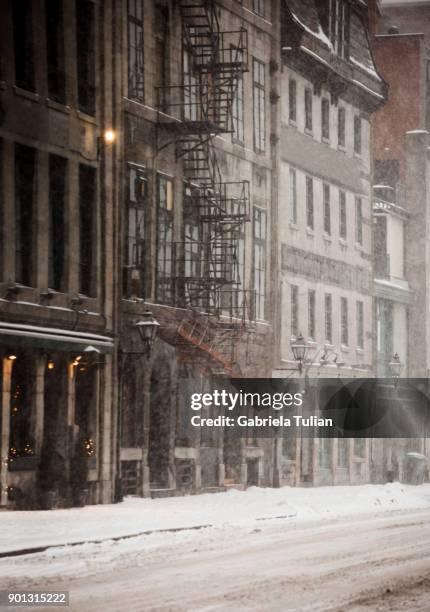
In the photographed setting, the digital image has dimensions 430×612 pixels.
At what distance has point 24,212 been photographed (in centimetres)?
1825

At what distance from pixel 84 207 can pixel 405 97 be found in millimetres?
3849

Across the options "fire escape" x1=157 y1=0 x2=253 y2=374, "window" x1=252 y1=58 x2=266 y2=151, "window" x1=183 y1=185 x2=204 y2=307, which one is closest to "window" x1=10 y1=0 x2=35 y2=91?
"fire escape" x1=157 y1=0 x2=253 y2=374

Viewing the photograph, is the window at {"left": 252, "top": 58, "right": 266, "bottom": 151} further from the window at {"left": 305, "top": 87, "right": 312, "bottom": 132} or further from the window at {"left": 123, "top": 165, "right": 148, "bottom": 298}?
the window at {"left": 123, "top": 165, "right": 148, "bottom": 298}

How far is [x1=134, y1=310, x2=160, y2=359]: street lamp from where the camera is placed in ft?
64.2

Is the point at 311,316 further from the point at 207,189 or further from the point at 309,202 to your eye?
the point at 207,189

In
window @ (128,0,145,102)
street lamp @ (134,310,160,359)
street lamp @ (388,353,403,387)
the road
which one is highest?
window @ (128,0,145,102)

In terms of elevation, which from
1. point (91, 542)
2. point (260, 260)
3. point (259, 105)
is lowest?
point (91, 542)

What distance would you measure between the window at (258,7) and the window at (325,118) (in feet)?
4.34

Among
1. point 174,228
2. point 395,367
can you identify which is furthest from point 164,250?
point 395,367

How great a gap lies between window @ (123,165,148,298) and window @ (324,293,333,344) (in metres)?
2.02

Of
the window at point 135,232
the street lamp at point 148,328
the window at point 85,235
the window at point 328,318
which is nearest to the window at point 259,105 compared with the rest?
the window at point 135,232

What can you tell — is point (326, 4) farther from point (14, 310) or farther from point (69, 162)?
point (14, 310)

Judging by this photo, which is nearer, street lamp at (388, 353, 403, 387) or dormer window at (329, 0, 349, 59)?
street lamp at (388, 353, 403, 387)

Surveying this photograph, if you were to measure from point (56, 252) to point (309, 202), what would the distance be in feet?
11.7
